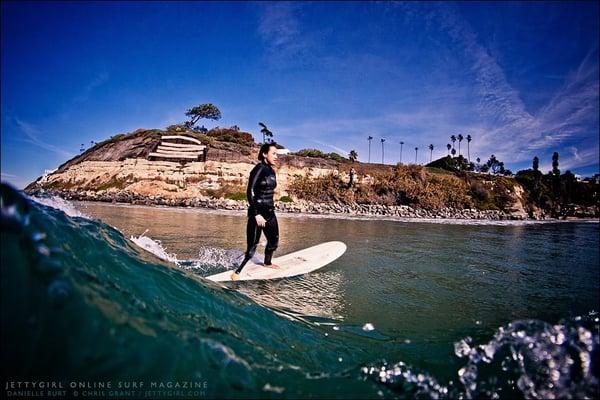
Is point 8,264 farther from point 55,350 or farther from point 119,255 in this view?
point 119,255

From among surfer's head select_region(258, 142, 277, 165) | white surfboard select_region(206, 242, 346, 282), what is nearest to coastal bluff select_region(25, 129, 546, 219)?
white surfboard select_region(206, 242, 346, 282)

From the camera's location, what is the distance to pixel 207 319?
7.72ft

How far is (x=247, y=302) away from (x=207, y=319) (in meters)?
0.78

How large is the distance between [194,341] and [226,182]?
108 feet

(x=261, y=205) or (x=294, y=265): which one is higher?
(x=261, y=205)

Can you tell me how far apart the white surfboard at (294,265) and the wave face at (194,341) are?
1882 mm

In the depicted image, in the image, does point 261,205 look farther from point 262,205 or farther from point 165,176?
point 165,176

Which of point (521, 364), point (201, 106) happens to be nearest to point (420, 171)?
point (521, 364)

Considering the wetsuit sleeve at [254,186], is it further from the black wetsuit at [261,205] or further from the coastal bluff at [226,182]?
the coastal bluff at [226,182]

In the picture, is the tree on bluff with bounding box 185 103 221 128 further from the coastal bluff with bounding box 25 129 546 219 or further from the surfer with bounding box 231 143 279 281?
the surfer with bounding box 231 143 279 281

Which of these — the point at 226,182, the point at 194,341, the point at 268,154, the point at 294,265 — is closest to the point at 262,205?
the point at 268,154

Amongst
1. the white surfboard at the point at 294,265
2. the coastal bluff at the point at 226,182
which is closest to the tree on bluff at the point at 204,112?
the coastal bluff at the point at 226,182

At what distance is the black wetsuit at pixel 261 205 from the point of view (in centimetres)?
530

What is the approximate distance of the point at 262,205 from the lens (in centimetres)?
545
